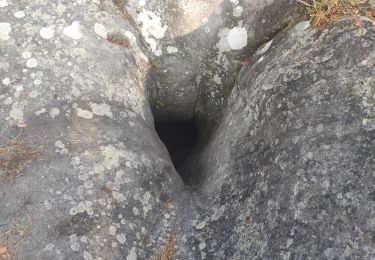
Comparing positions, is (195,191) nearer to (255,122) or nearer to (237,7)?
(255,122)

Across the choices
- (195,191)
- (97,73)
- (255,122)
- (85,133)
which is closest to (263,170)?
(255,122)

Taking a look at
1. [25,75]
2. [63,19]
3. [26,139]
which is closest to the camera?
[26,139]

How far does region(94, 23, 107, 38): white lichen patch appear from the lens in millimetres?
3850

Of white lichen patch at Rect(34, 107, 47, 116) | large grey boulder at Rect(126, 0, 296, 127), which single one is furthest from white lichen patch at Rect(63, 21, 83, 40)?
white lichen patch at Rect(34, 107, 47, 116)

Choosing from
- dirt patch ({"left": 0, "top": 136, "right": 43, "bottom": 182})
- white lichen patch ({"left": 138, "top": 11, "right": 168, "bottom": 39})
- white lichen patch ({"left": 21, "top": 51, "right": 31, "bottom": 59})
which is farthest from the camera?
white lichen patch ({"left": 138, "top": 11, "right": 168, "bottom": 39})

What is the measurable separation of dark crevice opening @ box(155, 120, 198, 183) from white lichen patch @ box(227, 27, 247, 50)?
1.10 meters

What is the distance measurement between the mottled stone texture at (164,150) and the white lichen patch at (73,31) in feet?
0.07

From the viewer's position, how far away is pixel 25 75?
3.48m

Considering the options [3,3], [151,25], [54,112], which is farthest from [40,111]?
[151,25]

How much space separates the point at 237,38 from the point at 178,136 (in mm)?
1698

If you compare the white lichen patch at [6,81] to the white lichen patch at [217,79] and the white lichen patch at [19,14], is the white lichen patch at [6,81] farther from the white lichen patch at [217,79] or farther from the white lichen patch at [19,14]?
the white lichen patch at [217,79]

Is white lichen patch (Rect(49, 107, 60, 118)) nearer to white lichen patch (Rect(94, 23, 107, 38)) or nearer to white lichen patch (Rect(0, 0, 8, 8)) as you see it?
white lichen patch (Rect(94, 23, 107, 38))

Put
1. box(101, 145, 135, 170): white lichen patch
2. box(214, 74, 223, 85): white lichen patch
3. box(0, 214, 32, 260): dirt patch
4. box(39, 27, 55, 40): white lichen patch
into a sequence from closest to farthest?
box(0, 214, 32, 260): dirt patch
box(101, 145, 135, 170): white lichen patch
box(39, 27, 55, 40): white lichen patch
box(214, 74, 223, 85): white lichen patch

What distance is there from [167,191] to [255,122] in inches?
35.1
